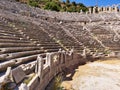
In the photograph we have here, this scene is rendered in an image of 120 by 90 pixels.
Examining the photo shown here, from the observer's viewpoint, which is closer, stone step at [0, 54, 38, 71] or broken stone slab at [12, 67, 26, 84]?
broken stone slab at [12, 67, 26, 84]

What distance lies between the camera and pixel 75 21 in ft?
117

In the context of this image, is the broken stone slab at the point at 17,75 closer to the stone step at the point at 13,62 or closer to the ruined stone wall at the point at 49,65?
the ruined stone wall at the point at 49,65

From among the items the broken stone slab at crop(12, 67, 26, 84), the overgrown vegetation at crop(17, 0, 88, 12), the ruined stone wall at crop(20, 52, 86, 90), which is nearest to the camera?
the broken stone slab at crop(12, 67, 26, 84)

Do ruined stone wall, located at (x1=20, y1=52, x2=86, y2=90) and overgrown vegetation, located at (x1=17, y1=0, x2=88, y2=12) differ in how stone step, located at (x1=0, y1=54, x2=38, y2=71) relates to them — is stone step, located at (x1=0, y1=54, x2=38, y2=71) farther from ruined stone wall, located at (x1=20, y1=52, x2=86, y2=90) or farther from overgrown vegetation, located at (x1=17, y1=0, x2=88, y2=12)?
overgrown vegetation, located at (x1=17, y1=0, x2=88, y2=12)

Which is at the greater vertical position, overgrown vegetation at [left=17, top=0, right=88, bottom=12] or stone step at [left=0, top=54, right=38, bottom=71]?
overgrown vegetation at [left=17, top=0, right=88, bottom=12]

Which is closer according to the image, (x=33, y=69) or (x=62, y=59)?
(x=33, y=69)

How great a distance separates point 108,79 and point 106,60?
10.2m

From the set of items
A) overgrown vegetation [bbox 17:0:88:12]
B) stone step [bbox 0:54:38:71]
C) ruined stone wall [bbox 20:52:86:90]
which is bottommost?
ruined stone wall [bbox 20:52:86:90]

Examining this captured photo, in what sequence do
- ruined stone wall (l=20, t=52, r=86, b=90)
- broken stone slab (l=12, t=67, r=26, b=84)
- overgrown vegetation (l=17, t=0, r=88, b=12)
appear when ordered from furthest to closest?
overgrown vegetation (l=17, t=0, r=88, b=12) < ruined stone wall (l=20, t=52, r=86, b=90) < broken stone slab (l=12, t=67, r=26, b=84)

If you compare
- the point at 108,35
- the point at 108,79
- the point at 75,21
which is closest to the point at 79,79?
the point at 108,79

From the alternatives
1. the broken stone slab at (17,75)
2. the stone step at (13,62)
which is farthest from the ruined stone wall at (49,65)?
the stone step at (13,62)

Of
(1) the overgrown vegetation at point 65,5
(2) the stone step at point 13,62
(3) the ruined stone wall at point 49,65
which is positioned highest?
(1) the overgrown vegetation at point 65,5

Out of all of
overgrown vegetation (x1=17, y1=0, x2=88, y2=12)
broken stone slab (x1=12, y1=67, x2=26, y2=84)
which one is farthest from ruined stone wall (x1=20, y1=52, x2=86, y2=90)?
overgrown vegetation (x1=17, y1=0, x2=88, y2=12)

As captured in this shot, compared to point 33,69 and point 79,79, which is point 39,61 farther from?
point 79,79
